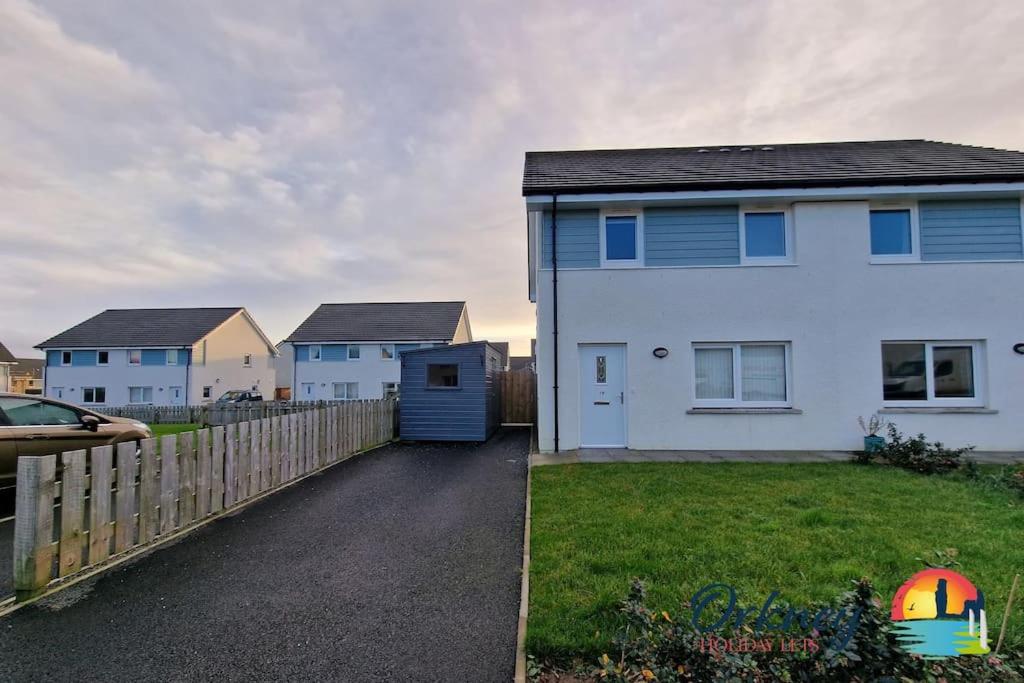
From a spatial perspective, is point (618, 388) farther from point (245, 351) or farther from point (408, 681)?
point (245, 351)

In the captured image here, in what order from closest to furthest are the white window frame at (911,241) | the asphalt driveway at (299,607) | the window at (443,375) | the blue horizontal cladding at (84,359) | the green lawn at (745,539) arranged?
the asphalt driveway at (299,607) < the green lawn at (745,539) < the white window frame at (911,241) < the window at (443,375) < the blue horizontal cladding at (84,359)

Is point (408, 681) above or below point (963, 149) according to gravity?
below

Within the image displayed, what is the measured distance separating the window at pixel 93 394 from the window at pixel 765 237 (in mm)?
42895

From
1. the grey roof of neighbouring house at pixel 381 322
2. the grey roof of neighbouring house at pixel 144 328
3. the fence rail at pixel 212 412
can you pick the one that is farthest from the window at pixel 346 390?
the grey roof of neighbouring house at pixel 144 328

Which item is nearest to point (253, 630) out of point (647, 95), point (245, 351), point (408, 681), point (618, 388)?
point (408, 681)

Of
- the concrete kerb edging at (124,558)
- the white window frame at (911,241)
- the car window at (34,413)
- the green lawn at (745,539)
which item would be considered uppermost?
the white window frame at (911,241)

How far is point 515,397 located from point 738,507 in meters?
12.7

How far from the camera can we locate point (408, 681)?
2617mm

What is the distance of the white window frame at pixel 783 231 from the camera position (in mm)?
10523

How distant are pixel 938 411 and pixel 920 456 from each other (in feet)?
8.72

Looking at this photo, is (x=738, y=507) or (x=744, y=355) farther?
(x=744, y=355)

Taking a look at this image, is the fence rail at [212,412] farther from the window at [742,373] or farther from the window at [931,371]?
the window at [931,371]

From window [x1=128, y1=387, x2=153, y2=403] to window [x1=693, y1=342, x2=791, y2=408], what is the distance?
127 feet

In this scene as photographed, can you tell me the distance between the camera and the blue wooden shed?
12977 millimetres
